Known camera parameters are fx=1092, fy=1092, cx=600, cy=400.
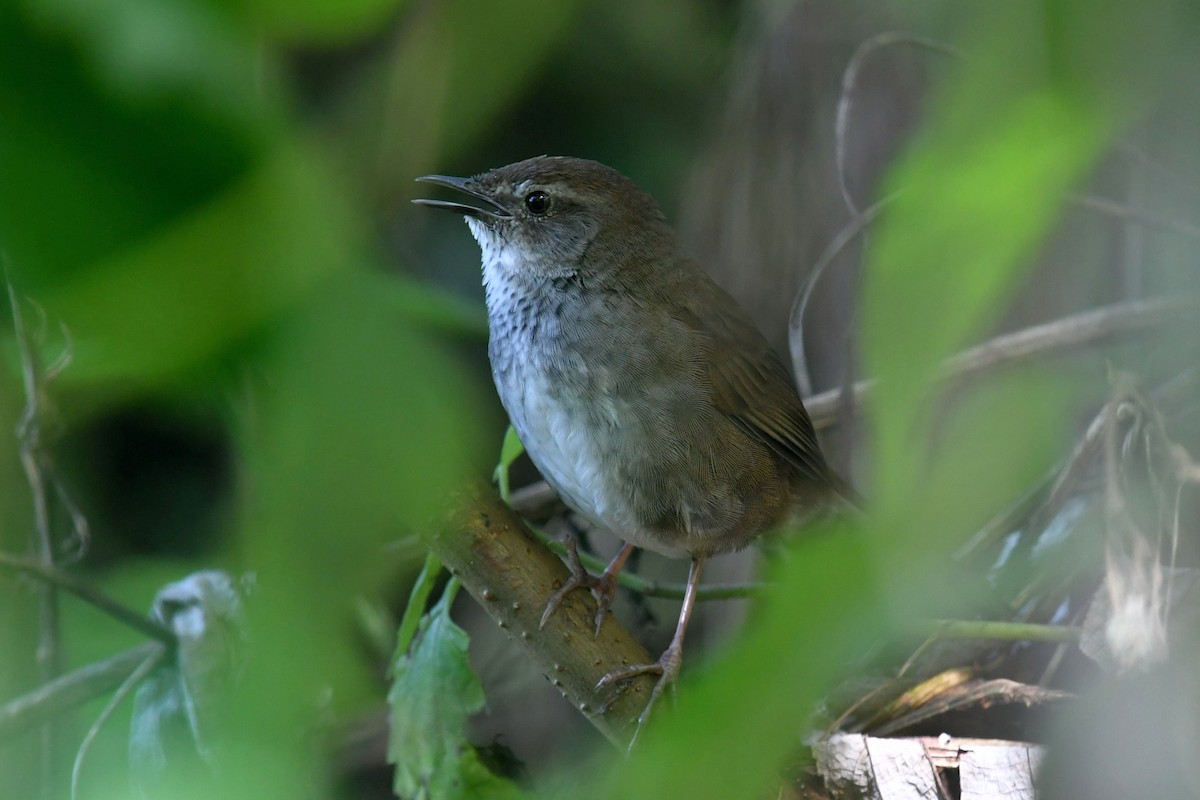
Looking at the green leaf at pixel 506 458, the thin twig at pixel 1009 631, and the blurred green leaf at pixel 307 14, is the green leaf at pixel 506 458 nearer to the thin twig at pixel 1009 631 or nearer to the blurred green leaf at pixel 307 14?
the thin twig at pixel 1009 631

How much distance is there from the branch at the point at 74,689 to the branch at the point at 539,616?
0.53 meters

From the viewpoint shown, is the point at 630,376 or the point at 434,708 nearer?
the point at 434,708

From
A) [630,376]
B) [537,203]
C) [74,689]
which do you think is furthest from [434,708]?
[537,203]

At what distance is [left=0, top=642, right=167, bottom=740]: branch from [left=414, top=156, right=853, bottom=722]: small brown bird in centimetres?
84

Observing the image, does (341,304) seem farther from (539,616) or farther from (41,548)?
(41,548)

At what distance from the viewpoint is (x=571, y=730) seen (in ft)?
11.1

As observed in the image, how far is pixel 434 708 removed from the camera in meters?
1.90

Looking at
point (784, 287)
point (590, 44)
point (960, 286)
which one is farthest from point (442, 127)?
point (590, 44)

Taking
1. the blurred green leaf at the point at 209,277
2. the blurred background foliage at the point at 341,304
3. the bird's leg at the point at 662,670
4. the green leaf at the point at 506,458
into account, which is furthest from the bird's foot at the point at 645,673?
the blurred green leaf at the point at 209,277

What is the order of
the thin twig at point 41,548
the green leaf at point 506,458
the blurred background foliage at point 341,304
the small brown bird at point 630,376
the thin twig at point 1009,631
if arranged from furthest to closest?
1. the small brown bird at point 630,376
2. the green leaf at point 506,458
3. the thin twig at point 1009,631
4. the thin twig at point 41,548
5. the blurred background foliage at point 341,304

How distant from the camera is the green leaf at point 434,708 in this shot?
1851mm

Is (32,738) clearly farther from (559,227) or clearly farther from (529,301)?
(559,227)

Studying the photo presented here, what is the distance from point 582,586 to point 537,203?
120cm

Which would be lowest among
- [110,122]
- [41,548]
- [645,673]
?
[41,548]
